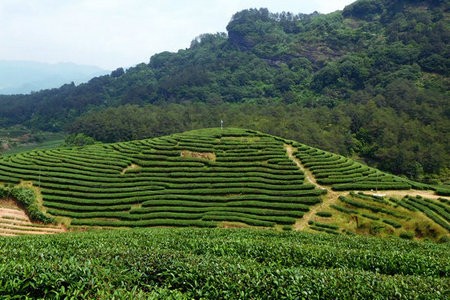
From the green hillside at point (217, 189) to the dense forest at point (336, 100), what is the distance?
4319 centimetres

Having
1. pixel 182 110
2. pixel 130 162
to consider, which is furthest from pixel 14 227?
pixel 182 110

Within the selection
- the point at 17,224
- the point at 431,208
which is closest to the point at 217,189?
the point at 17,224

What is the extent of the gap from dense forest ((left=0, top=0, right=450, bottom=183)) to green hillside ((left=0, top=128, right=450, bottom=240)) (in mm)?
43188

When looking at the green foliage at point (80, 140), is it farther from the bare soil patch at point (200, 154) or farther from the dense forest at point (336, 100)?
the bare soil patch at point (200, 154)

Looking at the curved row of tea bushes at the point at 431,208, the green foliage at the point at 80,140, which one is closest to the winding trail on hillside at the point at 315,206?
the curved row of tea bushes at the point at 431,208

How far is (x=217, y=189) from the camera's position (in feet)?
152

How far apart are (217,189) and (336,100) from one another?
10875 centimetres

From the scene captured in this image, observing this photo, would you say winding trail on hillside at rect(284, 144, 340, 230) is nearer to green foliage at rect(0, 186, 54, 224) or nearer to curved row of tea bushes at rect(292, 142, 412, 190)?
curved row of tea bushes at rect(292, 142, 412, 190)

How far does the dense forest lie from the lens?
93.6 meters

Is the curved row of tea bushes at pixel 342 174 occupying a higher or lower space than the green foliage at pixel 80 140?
lower

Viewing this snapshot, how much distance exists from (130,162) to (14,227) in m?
19.5

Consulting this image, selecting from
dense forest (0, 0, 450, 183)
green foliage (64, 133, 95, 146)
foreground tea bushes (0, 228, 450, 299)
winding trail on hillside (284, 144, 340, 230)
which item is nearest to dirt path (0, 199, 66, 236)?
foreground tea bushes (0, 228, 450, 299)

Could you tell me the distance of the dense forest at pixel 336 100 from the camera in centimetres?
9356

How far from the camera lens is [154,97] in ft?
605
